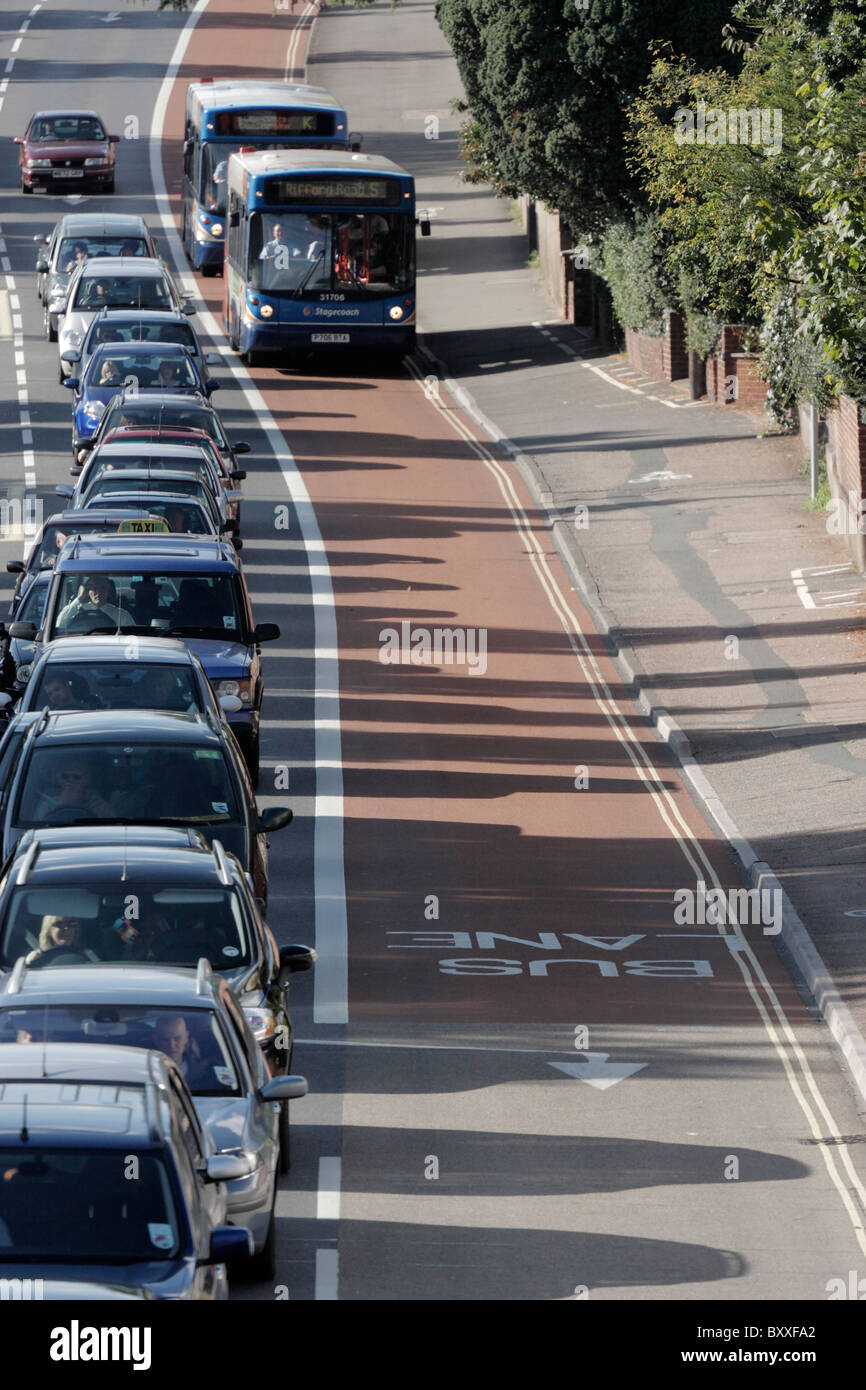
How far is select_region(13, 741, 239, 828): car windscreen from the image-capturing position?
15922 mm

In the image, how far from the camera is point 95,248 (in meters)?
44.0

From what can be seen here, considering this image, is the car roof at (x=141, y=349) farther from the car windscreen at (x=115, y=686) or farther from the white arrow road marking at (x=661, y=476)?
the car windscreen at (x=115, y=686)

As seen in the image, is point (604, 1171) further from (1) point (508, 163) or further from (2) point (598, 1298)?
(1) point (508, 163)

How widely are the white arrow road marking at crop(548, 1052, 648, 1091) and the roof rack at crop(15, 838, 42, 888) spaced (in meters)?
3.77

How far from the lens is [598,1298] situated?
36.8 feet

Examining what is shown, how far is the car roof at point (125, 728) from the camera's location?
16.4m

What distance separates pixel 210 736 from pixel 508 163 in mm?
29523

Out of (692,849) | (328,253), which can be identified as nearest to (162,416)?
(328,253)

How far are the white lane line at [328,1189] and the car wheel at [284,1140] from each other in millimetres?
197

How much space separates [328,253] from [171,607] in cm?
2253

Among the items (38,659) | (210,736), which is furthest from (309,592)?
(210,736)

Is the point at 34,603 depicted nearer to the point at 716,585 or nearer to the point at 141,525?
the point at 141,525

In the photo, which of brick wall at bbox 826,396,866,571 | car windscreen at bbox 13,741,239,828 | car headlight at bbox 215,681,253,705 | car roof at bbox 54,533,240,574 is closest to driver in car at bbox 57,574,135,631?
car roof at bbox 54,533,240,574

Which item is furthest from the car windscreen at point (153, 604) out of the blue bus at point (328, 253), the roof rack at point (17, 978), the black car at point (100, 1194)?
the blue bus at point (328, 253)
